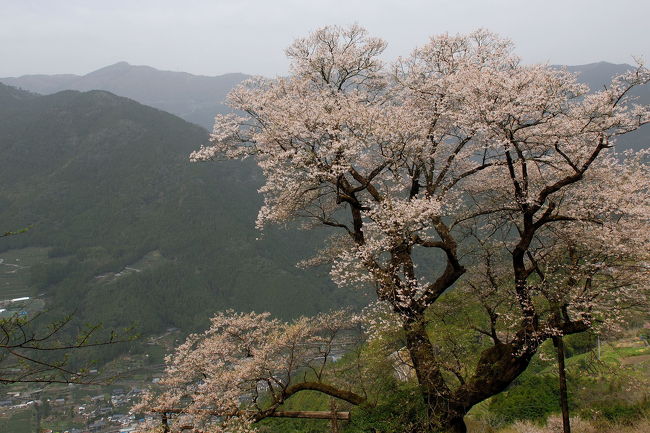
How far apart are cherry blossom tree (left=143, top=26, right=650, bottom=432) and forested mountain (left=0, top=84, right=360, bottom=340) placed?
99.7 metres

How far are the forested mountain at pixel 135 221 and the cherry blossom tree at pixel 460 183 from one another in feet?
327

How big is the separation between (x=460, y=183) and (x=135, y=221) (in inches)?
6014

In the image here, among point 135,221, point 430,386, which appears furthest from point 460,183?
point 135,221

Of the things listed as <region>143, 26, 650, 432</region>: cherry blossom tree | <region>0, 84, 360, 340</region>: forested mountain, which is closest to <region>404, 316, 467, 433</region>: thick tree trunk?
<region>143, 26, 650, 432</region>: cherry blossom tree

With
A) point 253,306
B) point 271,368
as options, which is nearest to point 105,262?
point 253,306

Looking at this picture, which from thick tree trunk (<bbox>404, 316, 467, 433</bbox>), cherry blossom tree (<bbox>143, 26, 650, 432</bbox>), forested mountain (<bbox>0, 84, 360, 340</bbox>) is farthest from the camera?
forested mountain (<bbox>0, 84, 360, 340</bbox>)

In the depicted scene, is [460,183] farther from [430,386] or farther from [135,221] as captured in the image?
[135,221]

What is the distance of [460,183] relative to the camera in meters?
13.3

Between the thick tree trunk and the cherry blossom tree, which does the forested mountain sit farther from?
the thick tree trunk

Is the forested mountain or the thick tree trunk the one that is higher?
the thick tree trunk

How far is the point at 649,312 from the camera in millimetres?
10102

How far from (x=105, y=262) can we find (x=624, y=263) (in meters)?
143

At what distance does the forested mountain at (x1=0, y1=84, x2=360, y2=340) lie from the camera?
118875 millimetres

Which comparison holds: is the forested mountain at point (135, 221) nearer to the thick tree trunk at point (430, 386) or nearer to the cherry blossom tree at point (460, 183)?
the cherry blossom tree at point (460, 183)
